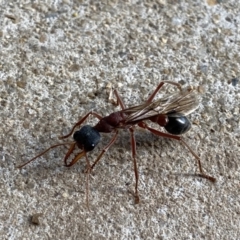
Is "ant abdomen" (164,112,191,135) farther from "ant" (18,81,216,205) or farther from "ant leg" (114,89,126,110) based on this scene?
"ant leg" (114,89,126,110)

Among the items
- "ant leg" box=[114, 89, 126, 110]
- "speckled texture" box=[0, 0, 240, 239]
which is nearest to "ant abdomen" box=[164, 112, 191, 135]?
"speckled texture" box=[0, 0, 240, 239]

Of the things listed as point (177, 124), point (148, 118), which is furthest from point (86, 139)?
point (177, 124)

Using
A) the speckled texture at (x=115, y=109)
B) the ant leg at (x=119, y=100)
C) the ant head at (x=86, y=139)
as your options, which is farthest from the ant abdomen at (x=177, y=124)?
the ant head at (x=86, y=139)

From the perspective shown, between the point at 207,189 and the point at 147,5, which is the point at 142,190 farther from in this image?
the point at 147,5

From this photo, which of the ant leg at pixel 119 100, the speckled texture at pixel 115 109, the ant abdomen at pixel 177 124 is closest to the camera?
the speckled texture at pixel 115 109

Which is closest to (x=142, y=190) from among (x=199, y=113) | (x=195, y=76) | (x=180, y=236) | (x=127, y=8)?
(x=180, y=236)

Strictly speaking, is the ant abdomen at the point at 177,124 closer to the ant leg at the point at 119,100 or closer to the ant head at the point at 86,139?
the ant leg at the point at 119,100

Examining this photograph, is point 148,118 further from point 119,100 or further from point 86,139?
point 86,139
